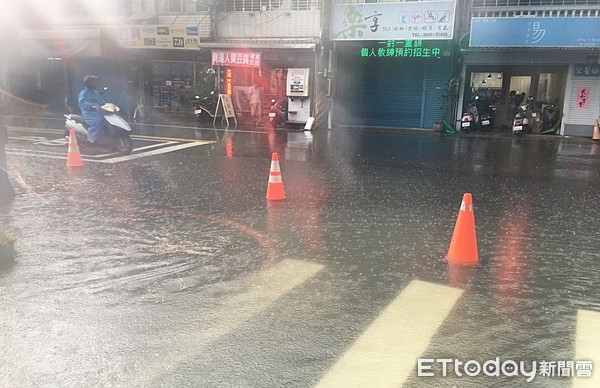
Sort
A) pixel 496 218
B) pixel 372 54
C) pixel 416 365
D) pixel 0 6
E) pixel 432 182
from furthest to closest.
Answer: pixel 372 54
pixel 432 182
pixel 0 6
pixel 496 218
pixel 416 365

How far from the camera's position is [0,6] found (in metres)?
8.34

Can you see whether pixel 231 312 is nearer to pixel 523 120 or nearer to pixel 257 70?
pixel 523 120

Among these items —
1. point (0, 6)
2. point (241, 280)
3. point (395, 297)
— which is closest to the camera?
point (395, 297)

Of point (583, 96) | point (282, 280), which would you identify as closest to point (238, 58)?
point (583, 96)

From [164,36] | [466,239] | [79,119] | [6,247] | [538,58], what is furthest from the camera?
[164,36]

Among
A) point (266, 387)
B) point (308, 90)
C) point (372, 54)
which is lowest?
point (266, 387)

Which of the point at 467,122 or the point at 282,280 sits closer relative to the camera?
the point at 282,280

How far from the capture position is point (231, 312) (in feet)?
12.5

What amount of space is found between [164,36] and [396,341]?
19.6 meters

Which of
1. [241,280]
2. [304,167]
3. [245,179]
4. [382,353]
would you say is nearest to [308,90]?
[304,167]

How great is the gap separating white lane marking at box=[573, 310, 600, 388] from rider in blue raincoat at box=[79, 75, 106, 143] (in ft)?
32.7

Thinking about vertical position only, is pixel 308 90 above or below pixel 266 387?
above

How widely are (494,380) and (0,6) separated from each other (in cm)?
913

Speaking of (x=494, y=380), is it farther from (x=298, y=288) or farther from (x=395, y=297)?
(x=298, y=288)
